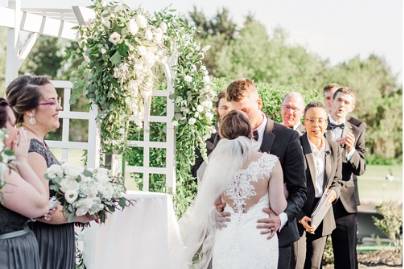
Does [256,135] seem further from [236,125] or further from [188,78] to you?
Result: [188,78]

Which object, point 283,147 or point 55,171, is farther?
point 283,147

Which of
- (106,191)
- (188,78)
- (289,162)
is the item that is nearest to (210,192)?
(289,162)

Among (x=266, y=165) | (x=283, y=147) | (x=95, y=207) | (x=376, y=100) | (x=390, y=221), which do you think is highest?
(x=376, y=100)

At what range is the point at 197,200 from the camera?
505 cm

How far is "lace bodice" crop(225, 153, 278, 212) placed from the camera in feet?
15.1

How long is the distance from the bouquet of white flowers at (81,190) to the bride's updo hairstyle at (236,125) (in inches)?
30.1

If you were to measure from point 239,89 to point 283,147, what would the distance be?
17.6 inches

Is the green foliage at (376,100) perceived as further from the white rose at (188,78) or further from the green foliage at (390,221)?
the white rose at (188,78)

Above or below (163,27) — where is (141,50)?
below

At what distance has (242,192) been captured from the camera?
469 cm

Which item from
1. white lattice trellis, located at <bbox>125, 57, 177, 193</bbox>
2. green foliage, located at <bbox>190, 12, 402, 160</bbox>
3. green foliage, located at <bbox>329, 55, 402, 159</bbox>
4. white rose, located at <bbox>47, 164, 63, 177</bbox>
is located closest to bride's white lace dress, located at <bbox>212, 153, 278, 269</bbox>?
white rose, located at <bbox>47, 164, 63, 177</bbox>

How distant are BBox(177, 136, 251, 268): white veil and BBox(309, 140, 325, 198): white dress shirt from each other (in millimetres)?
1499

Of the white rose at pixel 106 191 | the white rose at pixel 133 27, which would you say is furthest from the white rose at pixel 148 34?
the white rose at pixel 106 191

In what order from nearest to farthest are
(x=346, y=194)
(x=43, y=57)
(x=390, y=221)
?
(x=346, y=194), (x=390, y=221), (x=43, y=57)
